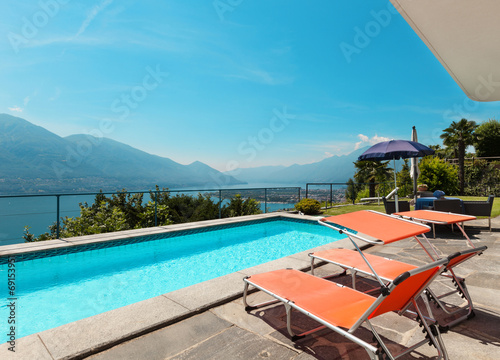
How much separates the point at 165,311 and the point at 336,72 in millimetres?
22907

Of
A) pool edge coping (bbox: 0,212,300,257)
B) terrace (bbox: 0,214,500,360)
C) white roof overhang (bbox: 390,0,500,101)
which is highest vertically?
white roof overhang (bbox: 390,0,500,101)

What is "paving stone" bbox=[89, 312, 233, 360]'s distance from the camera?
1844mm

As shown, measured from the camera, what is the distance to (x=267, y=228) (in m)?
8.39

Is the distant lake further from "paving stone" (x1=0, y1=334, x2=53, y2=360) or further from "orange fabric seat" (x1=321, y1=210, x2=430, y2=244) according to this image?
"orange fabric seat" (x1=321, y1=210, x2=430, y2=244)

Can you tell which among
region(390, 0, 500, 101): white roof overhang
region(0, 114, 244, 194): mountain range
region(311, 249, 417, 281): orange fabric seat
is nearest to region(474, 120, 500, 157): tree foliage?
region(0, 114, 244, 194): mountain range

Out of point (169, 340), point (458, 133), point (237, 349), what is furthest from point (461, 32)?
point (458, 133)

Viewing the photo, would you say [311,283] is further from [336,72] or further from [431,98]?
[431,98]

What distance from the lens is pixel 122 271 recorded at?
487 cm

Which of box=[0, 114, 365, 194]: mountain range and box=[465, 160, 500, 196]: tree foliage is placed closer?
box=[465, 160, 500, 196]: tree foliage

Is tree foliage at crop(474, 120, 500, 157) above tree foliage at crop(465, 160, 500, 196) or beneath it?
above

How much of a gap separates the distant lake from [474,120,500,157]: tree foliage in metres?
40.8

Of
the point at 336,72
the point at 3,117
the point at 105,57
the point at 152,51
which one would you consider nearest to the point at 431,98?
the point at 336,72

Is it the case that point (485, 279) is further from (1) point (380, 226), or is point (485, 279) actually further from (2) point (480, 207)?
(2) point (480, 207)

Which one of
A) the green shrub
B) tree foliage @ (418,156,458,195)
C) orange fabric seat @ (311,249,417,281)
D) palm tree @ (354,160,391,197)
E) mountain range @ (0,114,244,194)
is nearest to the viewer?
orange fabric seat @ (311,249,417,281)
